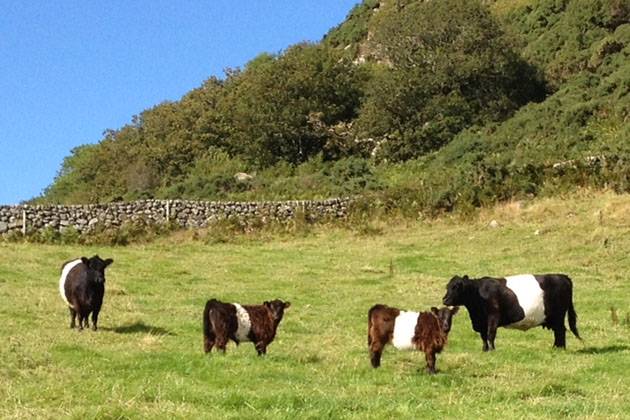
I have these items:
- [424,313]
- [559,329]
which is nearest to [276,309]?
[424,313]

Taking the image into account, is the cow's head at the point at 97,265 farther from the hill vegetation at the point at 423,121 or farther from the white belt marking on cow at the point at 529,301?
the hill vegetation at the point at 423,121

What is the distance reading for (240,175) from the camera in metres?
50.6

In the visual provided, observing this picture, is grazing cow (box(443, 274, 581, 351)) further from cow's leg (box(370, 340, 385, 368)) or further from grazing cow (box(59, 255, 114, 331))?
grazing cow (box(59, 255, 114, 331))

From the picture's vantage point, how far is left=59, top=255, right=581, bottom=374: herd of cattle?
1198 cm

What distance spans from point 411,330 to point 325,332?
4.89m

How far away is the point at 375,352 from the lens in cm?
1229

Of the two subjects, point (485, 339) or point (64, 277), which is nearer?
point (485, 339)

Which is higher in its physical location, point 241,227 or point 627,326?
point 241,227

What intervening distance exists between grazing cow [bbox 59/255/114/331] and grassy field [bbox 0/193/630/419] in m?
0.50

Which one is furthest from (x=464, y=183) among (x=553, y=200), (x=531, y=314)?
(x=531, y=314)

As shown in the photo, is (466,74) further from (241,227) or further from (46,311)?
(46,311)

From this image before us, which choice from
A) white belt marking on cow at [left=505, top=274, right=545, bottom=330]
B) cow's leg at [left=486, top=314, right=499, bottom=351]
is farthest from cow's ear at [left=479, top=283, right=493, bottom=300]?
white belt marking on cow at [left=505, top=274, right=545, bottom=330]

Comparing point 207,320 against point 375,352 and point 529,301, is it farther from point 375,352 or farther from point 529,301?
point 529,301

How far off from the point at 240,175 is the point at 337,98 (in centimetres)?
1074
